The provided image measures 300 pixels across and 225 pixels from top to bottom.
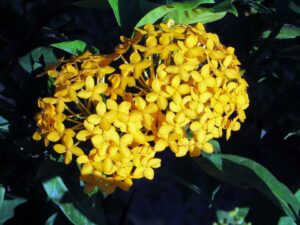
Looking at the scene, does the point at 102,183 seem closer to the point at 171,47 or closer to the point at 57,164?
the point at 57,164

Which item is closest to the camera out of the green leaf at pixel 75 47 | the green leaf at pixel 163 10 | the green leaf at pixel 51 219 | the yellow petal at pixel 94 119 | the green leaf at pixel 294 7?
the yellow petal at pixel 94 119

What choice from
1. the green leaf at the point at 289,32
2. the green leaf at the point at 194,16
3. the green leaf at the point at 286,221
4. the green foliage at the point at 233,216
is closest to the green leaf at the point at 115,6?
the green leaf at the point at 194,16

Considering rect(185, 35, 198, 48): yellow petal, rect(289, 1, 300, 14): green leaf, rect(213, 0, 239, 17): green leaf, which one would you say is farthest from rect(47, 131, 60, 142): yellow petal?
rect(289, 1, 300, 14): green leaf

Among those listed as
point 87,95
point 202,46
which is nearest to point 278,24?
point 202,46

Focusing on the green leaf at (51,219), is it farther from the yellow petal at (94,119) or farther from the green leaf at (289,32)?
the green leaf at (289,32)

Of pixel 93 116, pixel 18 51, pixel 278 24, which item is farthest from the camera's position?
pixel 18 51

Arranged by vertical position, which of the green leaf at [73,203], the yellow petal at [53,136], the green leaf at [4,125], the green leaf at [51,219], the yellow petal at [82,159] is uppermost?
the yellow petal at [53,136]

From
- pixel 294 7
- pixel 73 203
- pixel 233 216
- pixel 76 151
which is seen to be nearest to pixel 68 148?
pixel 76 151
